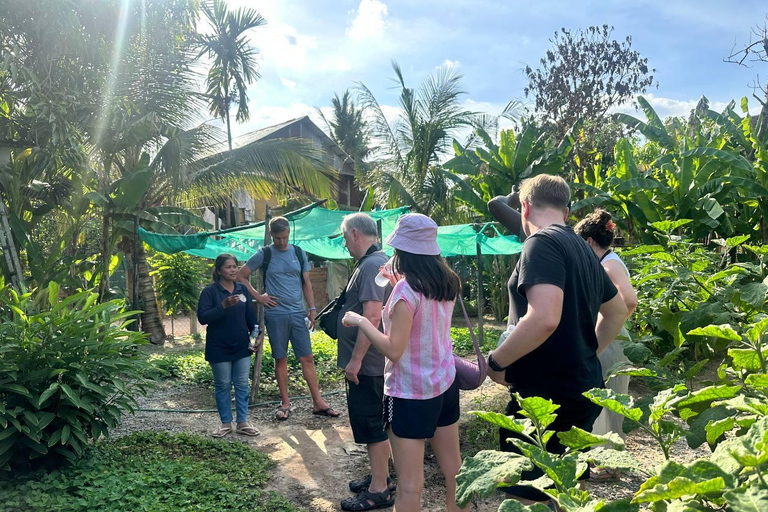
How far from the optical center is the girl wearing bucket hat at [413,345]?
259 centimetres

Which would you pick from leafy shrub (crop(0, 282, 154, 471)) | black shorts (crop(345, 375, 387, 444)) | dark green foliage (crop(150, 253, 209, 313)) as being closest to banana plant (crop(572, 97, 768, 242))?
black shorts (crop(345, 375, 387, 444))

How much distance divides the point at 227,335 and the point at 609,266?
3.07 m

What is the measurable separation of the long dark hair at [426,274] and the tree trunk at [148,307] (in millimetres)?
9937

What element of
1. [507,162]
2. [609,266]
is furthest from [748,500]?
[507,162]

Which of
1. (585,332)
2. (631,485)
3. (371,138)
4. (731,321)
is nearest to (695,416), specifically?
(585,332)

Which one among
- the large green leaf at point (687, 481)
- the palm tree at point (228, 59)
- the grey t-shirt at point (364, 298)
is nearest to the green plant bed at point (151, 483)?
the grey t-shirt at point (364, 298)

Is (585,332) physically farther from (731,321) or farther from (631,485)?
(631,485)

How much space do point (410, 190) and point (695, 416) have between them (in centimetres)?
1485

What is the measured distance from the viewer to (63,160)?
6828 millimetres

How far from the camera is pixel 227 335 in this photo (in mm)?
4852

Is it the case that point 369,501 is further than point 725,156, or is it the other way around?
point 725,156

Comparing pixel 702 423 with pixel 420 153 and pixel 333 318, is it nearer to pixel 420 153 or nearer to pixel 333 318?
pixel 333 318

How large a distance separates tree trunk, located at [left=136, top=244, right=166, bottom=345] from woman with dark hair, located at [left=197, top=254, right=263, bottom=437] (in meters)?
7.07

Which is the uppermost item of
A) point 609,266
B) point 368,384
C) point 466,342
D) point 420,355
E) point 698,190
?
point 698,190
